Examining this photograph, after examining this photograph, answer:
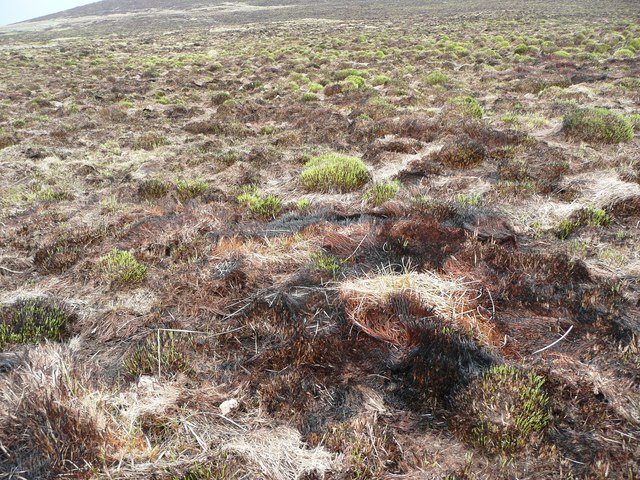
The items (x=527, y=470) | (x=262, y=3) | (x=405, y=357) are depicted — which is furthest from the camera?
(x=262, y=3)

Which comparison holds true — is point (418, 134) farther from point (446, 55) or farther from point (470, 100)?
point (446, 55)

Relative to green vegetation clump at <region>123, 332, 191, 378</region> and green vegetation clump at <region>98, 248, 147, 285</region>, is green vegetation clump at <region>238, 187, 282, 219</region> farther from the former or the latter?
green vegetation clump at <region>123, 332, 191, 378</region>

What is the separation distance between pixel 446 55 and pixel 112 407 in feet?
83.5

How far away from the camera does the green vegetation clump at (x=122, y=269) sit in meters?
4.30

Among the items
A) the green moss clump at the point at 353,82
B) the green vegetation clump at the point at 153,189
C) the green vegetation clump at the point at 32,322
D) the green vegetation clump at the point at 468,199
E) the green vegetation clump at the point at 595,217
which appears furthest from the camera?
the green moss clump at the point at 353,82

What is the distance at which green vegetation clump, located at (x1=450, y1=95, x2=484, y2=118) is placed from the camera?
441 inches

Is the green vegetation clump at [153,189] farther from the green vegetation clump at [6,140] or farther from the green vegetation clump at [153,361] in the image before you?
the green vegetation clump at [6,140]

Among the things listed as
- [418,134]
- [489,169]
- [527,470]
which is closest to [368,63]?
[418,134]

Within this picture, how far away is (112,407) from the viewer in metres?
2.58

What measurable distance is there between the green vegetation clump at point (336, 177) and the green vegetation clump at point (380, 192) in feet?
1.66

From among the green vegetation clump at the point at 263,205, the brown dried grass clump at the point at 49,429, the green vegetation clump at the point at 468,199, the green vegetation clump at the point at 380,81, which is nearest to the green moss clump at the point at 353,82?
the green vegetation clump at the point at 380,81

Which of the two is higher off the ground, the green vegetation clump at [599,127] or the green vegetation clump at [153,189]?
the green vegetation clump at [599,127]

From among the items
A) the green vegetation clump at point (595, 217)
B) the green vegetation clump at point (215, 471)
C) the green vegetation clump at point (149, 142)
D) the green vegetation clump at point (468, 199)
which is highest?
the green vegetation clump at point (149, 142)

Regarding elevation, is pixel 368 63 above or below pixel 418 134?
above
